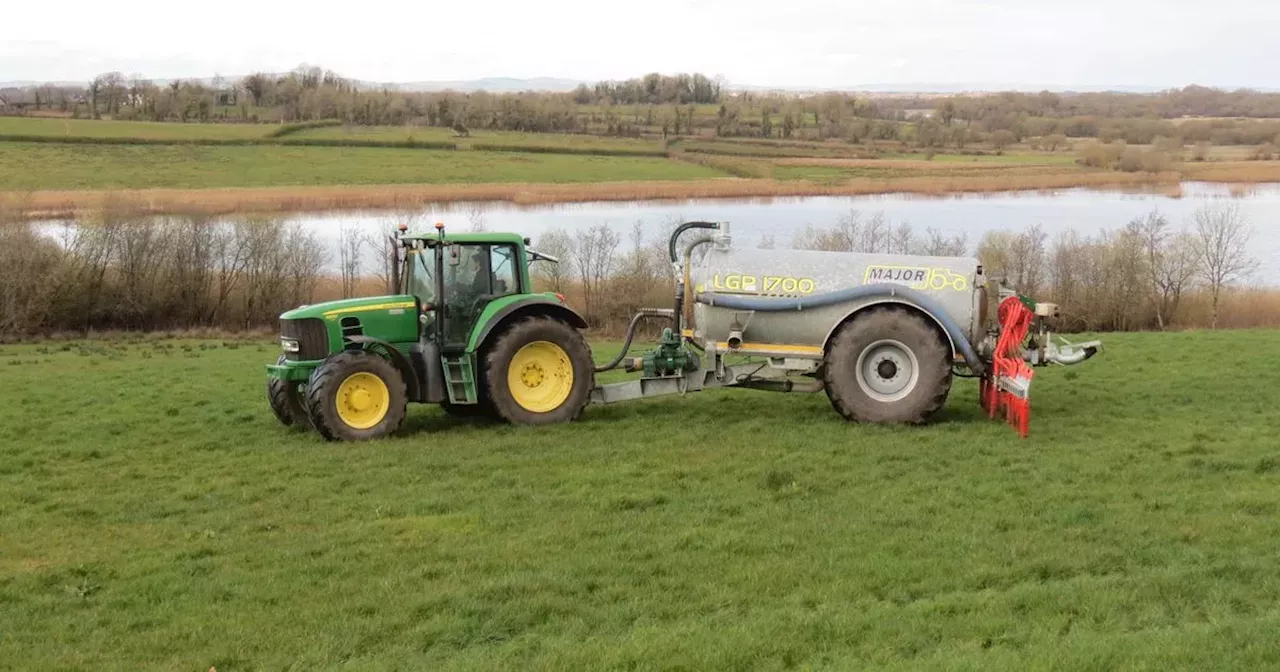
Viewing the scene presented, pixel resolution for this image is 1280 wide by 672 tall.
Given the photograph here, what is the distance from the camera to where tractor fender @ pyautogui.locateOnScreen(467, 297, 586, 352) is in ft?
40.2

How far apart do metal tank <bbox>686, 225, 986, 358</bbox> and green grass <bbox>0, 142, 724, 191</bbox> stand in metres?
45.4

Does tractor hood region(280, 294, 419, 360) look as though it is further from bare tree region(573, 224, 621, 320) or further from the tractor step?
bare tree region(573, 224, 621, 320)

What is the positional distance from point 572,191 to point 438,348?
139 ft

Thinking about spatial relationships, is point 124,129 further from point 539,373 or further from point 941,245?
point 539,373

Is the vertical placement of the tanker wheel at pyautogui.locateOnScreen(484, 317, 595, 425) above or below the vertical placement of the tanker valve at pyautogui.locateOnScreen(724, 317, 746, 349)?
below

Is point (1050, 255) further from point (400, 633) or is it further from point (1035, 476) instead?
→ point (400, 633)

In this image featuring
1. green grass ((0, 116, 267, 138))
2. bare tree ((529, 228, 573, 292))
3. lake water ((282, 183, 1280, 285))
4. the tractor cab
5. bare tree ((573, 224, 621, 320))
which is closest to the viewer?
the tractor cab

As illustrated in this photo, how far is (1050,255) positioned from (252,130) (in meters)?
52.2

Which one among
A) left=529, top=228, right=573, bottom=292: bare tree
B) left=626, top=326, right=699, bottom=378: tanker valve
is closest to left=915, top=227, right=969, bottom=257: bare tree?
left=529, top=228, right=573, bottom=292: bare tree

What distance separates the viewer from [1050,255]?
36.5 m

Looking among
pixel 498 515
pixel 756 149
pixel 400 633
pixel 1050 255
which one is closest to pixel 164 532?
pixel 498 515

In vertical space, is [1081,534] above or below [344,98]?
below

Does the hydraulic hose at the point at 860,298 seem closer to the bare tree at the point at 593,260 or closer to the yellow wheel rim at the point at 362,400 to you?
the yellow wheel rim at the point at 362,400

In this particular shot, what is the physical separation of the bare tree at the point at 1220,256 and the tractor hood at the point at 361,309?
28.3m
